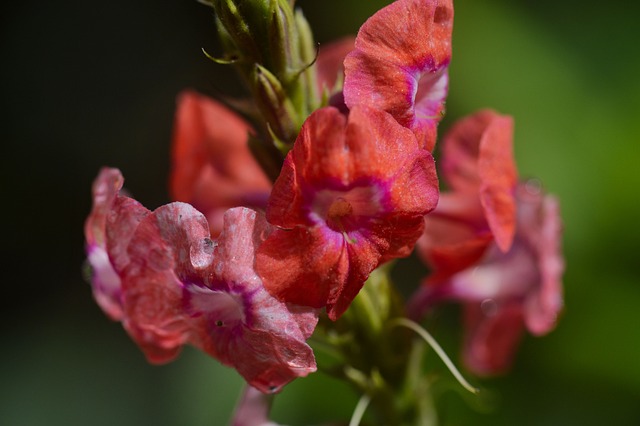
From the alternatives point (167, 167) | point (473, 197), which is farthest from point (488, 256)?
point (167, 167)

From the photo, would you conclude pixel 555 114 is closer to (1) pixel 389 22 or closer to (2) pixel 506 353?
(2) pixel 506 353

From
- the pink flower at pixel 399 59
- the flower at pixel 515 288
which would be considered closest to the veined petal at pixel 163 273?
the pink flower at pixel 399 59

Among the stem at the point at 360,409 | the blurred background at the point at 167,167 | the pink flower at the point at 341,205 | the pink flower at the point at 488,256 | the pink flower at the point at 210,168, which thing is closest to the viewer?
the pink flower at the point at 341,205

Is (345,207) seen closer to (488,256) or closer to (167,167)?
(488,256)

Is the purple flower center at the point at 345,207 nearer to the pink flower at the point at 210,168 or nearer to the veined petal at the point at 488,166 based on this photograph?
the veined petal at the point at 488,166

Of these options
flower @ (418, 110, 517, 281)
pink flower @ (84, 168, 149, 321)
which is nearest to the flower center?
pink flower @ (84, 168, 149, 321)
